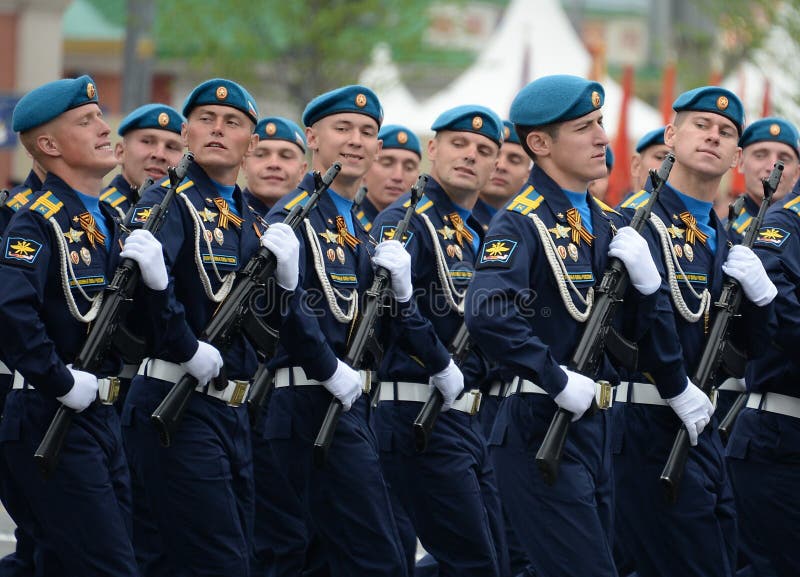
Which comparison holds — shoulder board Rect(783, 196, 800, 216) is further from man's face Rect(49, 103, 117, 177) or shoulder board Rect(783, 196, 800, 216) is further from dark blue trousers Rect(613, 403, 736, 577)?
man's face Rect(49, 103, 117, 177)

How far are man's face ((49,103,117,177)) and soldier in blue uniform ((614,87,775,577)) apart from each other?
2.24 metres

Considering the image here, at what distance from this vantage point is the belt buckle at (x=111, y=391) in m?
5.94

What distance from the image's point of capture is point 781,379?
6.81m

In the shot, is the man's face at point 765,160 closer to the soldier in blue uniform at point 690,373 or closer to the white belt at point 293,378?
the soldier in blue uniform at point 690,373

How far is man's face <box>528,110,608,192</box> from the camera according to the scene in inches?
237

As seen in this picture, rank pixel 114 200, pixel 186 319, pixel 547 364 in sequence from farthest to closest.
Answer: pixel 114 200 → pixel 186 319 → pixel 547 364

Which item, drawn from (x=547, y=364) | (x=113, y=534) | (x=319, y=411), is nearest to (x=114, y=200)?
(x=319, y=411)

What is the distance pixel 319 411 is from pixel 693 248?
5.60 ft

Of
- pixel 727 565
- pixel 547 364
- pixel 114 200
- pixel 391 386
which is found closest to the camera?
pixel 547 364

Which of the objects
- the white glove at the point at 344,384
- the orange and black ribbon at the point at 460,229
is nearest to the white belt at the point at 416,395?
the white glove at the point at 344,384

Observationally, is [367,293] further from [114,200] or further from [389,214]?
[114,200]

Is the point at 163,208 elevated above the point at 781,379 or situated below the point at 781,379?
above

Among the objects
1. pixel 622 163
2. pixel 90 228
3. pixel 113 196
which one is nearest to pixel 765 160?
pixel 113 196

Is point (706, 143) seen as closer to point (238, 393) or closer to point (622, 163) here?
point (238, 393)
